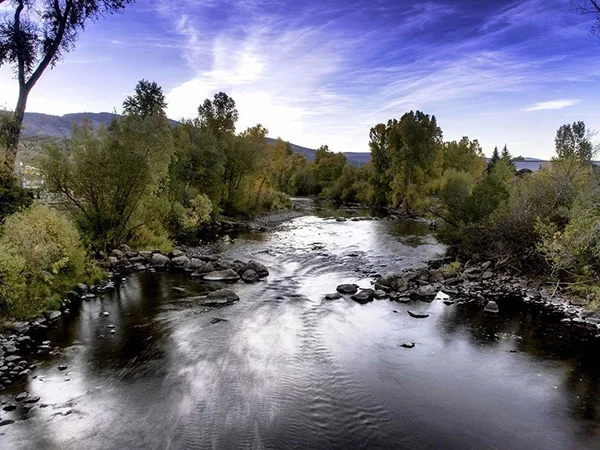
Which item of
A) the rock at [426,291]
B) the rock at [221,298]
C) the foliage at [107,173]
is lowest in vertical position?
the rock at [221,298]

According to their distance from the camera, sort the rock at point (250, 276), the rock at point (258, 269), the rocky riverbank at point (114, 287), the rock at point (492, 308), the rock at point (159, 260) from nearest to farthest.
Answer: the rocky riverbank at point (114, 287)
the rock at point (492, 308)
the rock at point (250, 276)
the rock at point (258, 269)
the rock at point (159, 260)

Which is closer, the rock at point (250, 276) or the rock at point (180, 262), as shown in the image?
the rock at point (250, 276)

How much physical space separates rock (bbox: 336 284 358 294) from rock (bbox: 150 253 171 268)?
33.6ft

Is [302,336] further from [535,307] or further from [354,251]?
[354,251]

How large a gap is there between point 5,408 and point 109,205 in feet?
48.7

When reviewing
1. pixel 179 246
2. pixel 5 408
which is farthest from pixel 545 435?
pixel 179 246

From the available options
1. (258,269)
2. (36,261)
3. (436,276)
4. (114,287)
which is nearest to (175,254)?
(114,287)

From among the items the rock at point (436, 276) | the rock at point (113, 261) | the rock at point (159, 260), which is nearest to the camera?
the rock at point (436, 276)

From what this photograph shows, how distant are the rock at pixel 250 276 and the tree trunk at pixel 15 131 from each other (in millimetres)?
10809

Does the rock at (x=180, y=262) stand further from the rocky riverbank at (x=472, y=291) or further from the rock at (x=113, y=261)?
the rocky riverbank at (x=472, y=291)

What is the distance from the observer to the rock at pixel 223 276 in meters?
19.1

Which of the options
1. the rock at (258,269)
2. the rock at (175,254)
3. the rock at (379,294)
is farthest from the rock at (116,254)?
the rock at (379,294)

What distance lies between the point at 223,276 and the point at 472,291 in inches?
456

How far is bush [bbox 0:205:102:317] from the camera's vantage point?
12469 millimetres
